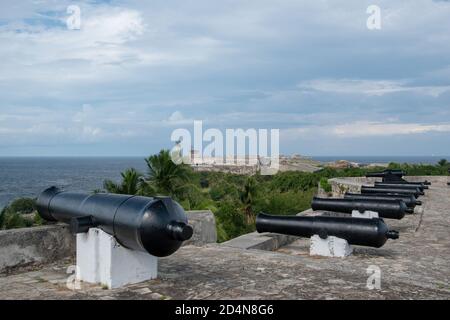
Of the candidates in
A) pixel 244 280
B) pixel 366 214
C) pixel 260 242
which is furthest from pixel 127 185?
pixel 244 280

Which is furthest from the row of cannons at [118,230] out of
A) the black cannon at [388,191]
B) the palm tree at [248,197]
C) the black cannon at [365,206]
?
the palm tree at [248,197]

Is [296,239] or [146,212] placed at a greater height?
[146,212]

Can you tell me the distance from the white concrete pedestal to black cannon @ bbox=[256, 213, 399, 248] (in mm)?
2695

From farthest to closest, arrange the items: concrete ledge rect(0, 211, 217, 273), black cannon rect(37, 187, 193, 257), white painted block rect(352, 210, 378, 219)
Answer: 1. white painted block rect(352, 210, 378, 219)
2. concrete ledge rect(0, 211, 217, 273)
3. black cannon rect(37, 187, 193, 257)

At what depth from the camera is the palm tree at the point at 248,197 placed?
2701 centimetres

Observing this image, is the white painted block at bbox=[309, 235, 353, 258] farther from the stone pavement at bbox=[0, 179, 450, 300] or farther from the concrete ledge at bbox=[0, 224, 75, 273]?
the concrete ledge at bbox=[0, 224, 75, 273]

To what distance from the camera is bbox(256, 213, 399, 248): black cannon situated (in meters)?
5.36

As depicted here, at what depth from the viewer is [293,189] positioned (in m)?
38.3

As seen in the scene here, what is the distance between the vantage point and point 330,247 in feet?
19.6

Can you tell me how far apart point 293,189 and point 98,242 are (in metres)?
35.4

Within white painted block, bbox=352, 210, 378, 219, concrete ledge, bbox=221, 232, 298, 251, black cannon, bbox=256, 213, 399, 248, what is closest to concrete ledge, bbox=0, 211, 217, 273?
concrete ledge, bbox=221, 232, 298, 251

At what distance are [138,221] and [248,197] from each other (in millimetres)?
24160
